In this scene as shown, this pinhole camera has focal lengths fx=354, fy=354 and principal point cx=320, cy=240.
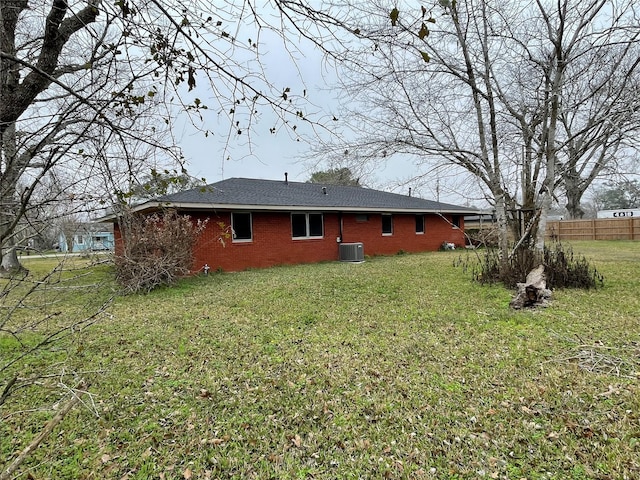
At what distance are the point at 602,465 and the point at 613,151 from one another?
26.9ft

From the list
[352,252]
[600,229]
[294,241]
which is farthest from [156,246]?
[600,229]

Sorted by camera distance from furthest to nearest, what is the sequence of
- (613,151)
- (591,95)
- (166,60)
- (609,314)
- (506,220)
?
(506,220) → (613,151) → (591,95) → (609,314) → (166,60)

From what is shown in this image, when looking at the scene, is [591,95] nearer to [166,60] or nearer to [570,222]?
[166,60]

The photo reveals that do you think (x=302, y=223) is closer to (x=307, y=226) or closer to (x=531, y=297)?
(x=307, y=226)

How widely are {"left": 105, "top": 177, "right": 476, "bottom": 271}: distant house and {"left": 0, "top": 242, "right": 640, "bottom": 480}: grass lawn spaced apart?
17.2ft

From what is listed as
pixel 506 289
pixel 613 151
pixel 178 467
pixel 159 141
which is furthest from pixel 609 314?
pixel 159 141

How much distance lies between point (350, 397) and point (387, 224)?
47.1 feet

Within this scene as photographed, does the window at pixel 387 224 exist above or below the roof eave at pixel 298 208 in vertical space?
below

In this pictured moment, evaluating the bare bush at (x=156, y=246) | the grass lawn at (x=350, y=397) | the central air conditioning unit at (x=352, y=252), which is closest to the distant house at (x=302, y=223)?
the central air conditioning unit at (x=352, y=252)

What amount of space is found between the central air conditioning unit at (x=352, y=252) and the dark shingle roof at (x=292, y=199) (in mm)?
1590

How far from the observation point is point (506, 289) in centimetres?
756

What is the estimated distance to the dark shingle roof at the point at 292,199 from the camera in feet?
38.0

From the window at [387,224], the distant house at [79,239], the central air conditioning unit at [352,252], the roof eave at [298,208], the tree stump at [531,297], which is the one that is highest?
the roof eave at [298,208]

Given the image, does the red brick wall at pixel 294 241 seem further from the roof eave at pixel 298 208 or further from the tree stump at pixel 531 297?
the tree stump at pixel 531 297
